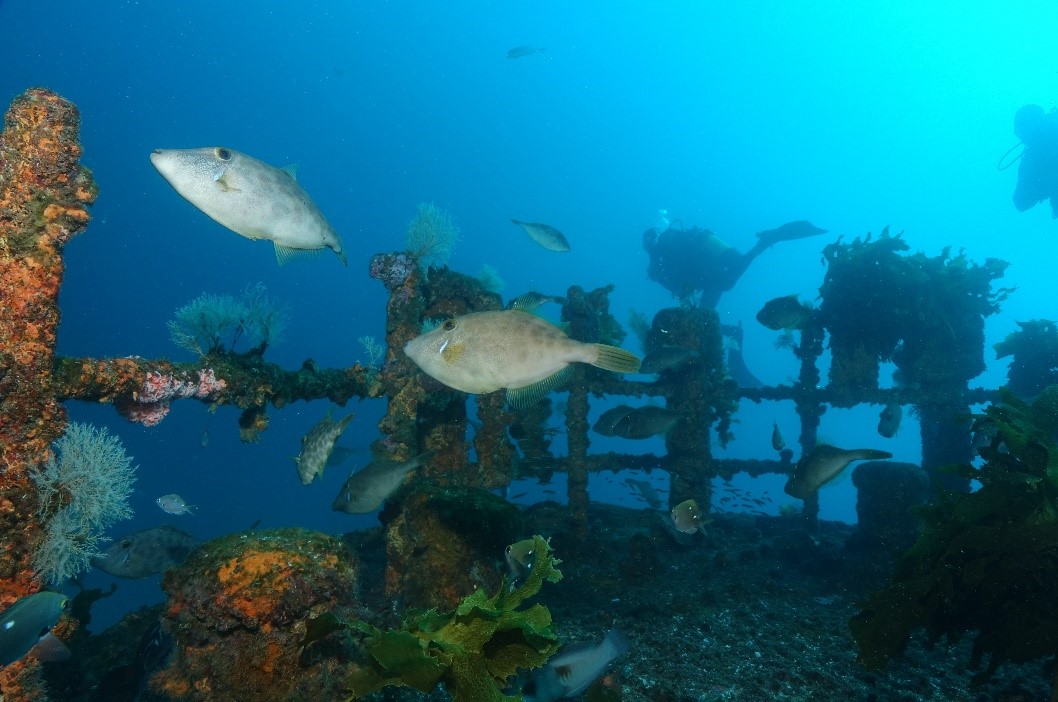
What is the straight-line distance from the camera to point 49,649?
3.42 meters

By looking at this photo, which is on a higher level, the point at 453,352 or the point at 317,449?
the point at 453,352

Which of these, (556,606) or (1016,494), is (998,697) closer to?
(1016,494)

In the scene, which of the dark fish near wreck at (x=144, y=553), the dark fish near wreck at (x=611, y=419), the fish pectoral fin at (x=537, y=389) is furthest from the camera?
the dark fish near wreck at (x=611, y=419)

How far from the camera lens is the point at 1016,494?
4.56 metres

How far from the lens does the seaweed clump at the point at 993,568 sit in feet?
13.5

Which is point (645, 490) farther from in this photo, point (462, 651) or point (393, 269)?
point (462, 651)

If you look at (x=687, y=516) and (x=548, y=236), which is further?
(x=548, y=236)

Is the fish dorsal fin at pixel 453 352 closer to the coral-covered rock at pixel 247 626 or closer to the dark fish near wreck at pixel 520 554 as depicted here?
the coral-covered rock at pixel 247 626

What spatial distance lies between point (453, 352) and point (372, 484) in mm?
3628

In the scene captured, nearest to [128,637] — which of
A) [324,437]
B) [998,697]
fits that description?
[324,437]

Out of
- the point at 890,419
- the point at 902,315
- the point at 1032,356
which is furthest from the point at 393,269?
the point at 1032,356

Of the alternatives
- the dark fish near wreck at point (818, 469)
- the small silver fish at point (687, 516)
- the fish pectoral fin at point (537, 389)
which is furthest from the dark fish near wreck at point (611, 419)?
the fish pectoral fin at point (537, 389)

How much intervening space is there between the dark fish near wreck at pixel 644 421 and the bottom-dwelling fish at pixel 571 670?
5.38 m

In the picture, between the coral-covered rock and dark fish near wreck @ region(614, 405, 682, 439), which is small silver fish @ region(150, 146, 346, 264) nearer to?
the coral-covered rock
